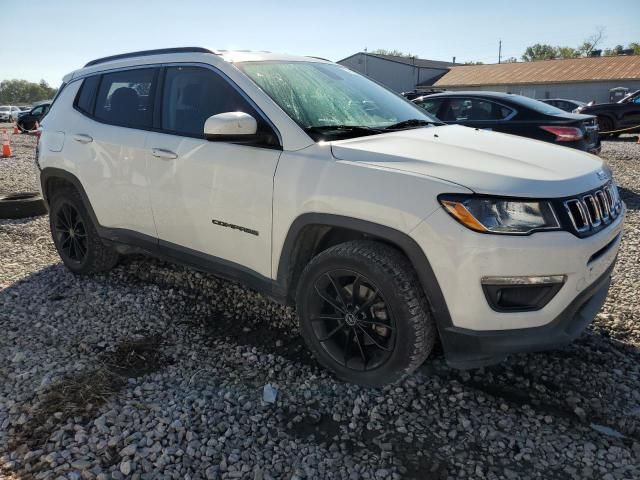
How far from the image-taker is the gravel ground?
2.31 meters

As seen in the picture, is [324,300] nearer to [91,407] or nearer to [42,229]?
[91,407]

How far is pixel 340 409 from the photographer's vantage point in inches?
107

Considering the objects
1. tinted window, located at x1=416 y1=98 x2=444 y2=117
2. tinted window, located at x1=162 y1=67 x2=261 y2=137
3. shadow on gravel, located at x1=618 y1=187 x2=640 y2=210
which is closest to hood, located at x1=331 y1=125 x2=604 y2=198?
tinted window, located at x1=162 y1=67 x2=261 y2=137

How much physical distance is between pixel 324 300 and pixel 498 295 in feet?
3.20

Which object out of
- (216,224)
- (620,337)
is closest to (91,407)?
(216,224)

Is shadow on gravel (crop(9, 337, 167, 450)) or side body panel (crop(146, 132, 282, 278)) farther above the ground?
side body panel (crop(146, 132, 282, 278))

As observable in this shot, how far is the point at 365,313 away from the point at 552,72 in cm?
4037

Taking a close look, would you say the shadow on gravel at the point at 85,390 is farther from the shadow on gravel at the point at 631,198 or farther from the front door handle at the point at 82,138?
the shadow on gravel at the point at 631,198

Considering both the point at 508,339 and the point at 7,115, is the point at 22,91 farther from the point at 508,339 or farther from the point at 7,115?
the point at 508,339

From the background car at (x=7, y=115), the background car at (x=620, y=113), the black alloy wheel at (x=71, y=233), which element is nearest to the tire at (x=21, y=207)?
the black alloy wheel at (x=71, y=233)

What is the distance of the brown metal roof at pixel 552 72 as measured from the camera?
34.5m

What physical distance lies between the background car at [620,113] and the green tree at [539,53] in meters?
80.9

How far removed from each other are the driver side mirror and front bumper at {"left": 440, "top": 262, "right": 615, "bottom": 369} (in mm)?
1539

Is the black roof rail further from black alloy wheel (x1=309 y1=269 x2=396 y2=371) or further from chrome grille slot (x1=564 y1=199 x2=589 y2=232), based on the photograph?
chrome grille slot (x1=564 y1=199 x2=589 y2=232)
